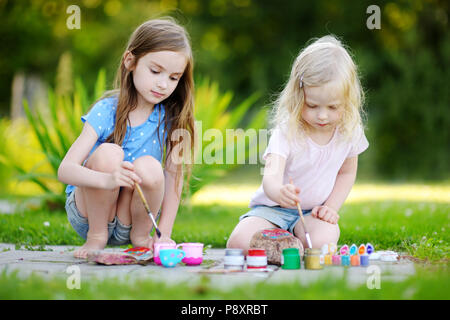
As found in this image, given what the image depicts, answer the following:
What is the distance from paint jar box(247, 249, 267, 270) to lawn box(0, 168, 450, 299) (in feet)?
1.29

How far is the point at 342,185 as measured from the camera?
3.23m

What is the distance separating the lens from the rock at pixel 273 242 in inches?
107

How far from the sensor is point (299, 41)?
1725cm

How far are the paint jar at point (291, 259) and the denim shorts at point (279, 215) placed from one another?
0.56 metres

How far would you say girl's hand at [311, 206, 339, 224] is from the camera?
3.08 meters

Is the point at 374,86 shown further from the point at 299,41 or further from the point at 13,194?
the point at 13,194

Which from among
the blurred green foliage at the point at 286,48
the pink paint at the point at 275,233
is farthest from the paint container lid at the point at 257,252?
the blurred green foliage at the point at 286,48

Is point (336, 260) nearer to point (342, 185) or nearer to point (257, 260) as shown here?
point (257, 260)

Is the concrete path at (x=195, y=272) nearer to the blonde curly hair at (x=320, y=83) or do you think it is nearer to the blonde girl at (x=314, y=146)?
the blonde girl at (x=314, y=146)

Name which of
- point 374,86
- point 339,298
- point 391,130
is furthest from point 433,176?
point 339,298

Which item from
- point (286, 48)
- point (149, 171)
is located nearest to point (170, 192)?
point (149, 171)

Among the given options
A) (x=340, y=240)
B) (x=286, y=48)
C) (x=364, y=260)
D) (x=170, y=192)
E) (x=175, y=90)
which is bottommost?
(x=340, y=240)

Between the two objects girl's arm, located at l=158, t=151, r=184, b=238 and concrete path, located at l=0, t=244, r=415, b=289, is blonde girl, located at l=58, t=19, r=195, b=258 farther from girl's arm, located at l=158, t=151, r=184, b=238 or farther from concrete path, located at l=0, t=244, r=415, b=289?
concrete path, located at l=0, t=244, r=415, b=289

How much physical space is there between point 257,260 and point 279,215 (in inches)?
27.5
